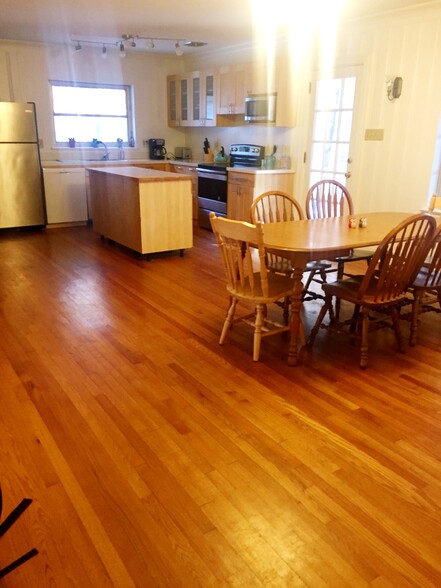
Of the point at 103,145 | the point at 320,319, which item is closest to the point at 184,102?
the point at 103,145

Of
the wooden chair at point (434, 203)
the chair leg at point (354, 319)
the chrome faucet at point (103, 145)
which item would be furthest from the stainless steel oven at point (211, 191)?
the chair leg at point (354, 319)

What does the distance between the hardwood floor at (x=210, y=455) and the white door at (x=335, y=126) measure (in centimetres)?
251

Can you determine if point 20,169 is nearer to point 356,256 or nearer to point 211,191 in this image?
point 211,191

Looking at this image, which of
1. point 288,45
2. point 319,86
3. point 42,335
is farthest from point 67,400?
point 288,45

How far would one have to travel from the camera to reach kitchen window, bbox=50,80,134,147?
22.9 feet

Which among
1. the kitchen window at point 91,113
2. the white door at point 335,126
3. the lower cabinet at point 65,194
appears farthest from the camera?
the kitchen window at point 91,113

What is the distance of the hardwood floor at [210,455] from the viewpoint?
5.05 ft

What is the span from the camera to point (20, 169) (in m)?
6.16

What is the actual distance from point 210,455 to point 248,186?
4.31 m

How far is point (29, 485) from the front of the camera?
1855 millimetres

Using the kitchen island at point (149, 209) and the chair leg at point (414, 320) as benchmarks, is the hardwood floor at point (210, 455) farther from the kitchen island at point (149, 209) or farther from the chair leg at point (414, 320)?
the kitchen island at point (149, 209)

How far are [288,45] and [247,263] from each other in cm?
414

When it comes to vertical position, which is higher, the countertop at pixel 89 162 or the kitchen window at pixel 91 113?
the kitchen window at pixel 91 113

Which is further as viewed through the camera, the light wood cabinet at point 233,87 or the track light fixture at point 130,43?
the light wood cabinet at point 233,87
